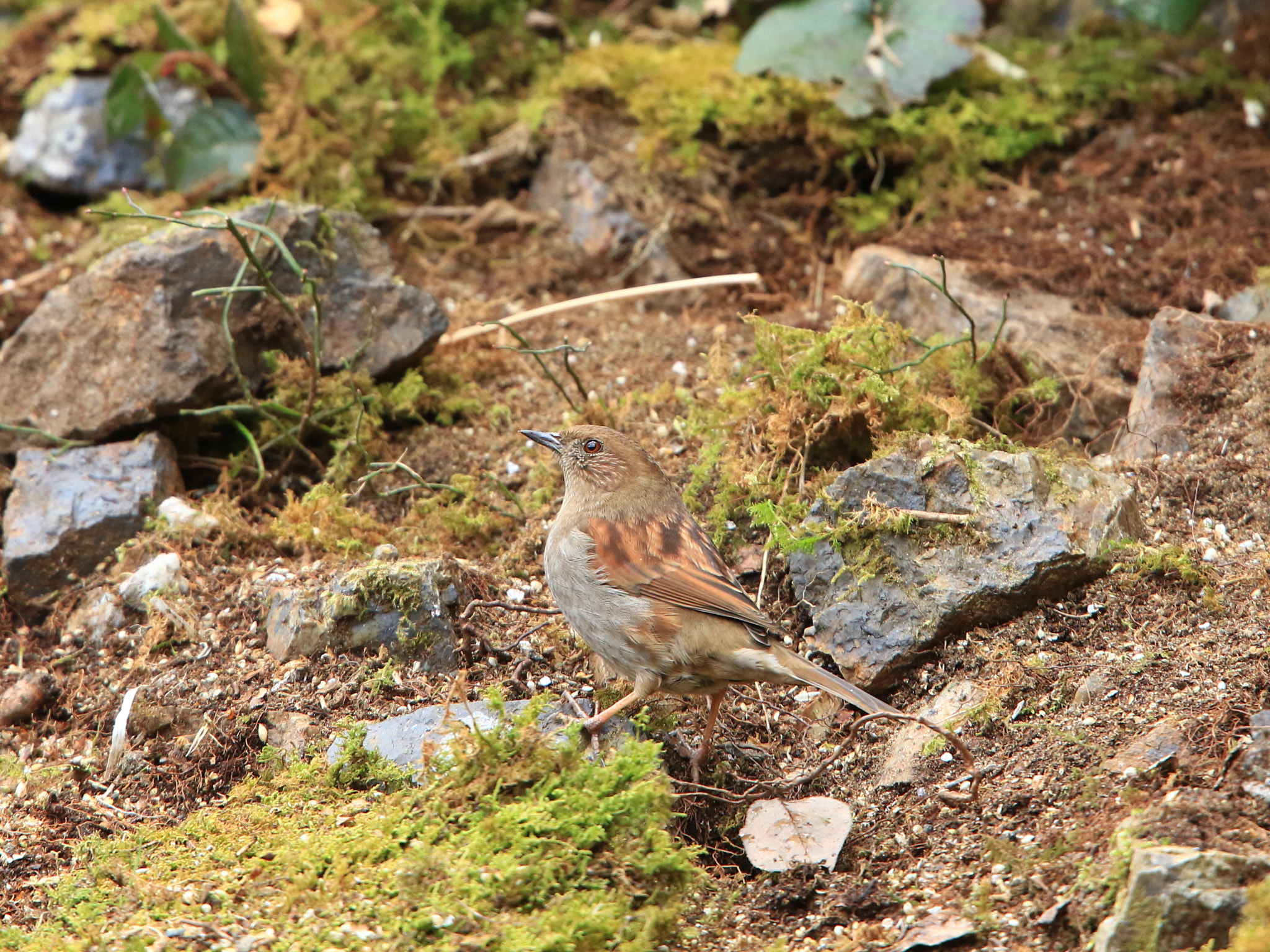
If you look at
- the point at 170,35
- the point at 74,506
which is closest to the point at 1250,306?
the point at 74,506

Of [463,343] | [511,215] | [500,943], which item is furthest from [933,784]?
[511,215]

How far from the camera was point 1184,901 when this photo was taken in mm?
3164

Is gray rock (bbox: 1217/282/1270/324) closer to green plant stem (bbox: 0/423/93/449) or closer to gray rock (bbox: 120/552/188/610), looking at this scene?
gray rock (bbox: 120/552/188/610)

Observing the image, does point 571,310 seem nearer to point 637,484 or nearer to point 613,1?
point 637,484

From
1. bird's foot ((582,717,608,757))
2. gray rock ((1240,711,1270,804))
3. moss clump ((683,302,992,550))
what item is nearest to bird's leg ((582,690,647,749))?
bird's foot ((582,717,608,757))

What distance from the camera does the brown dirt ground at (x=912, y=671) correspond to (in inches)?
148

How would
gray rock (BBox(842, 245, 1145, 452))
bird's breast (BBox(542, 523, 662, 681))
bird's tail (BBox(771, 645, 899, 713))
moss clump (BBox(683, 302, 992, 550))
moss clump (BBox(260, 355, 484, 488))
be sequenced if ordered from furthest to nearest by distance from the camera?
moss clump (BBox(260, 355, 484, 488)), gray rock (BBox(842, 245, 1145, 452)), moss clump (BBox(683, 302, 992, 550)), bird's breast (BBox(542, 523, 662, 681)), bird's tail (BBox(771, 645, 899, 713))

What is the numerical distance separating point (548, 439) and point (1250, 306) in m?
3.79

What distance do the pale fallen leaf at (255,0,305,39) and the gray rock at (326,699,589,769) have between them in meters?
5.78

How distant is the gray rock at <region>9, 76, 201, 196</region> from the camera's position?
7902 mm

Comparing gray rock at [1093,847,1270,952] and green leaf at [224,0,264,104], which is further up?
green leaf at [224,0,264,104]

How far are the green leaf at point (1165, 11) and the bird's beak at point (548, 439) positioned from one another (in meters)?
5.01

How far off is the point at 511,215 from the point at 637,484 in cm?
341

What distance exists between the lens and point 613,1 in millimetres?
9414
